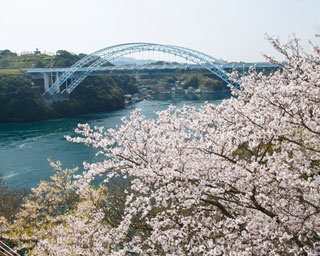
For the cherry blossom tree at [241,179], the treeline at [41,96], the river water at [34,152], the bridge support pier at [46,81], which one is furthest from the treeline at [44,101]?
the cherry blossom tree at [241,179]

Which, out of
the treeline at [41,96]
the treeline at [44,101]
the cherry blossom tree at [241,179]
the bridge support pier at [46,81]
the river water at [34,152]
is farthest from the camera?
the bridge support pier at [46,81]

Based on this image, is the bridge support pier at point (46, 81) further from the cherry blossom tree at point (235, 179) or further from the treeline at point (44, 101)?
the cherry blossom tree at point (235, 179)

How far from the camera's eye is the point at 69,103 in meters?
46.2

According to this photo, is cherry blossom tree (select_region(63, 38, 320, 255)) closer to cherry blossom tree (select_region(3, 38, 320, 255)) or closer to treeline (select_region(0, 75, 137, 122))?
cherry blossom tree (select_region(3, 38, 320, 255))

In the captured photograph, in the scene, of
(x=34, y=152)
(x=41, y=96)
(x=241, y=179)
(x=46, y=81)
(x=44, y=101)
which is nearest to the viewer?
(x=241, y=179)

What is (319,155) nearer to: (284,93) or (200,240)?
(284,93)

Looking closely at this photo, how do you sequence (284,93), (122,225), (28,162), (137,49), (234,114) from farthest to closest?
(137,49)
(28,162)
(234,114)
(122,225)
(284,93)

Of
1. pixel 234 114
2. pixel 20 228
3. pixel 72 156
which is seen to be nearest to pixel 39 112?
pixel 72 156

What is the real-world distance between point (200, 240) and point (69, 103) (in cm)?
4444

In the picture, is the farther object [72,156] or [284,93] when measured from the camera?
[72,156]

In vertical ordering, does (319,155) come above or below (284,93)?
below

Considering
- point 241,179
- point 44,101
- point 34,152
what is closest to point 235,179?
point 241,179

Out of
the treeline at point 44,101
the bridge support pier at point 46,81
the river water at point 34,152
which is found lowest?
the river water at point 34,152

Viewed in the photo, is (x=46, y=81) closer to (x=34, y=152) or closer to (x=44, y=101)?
(x=44, y=101)
